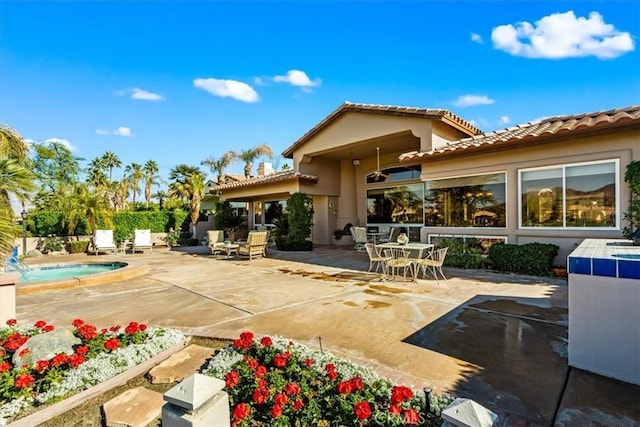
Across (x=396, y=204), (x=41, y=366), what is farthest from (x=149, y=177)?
(x=41, y=366)

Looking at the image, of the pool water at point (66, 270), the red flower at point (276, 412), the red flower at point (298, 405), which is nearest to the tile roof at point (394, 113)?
the pool water at point (66, 270)

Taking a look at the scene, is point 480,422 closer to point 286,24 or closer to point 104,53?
point 286,24

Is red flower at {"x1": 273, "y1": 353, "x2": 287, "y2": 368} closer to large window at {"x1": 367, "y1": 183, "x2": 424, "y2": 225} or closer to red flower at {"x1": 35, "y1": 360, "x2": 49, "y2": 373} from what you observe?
red flower at {"x1": 35, "y1": 360, "x2": 49, "y2": 373}

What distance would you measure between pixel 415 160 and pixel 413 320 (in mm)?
7682

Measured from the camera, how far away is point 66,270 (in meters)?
11.9

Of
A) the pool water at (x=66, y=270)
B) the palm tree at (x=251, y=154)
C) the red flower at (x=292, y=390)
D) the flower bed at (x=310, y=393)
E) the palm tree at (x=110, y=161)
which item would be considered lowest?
the pool water at (x=66, y=270)

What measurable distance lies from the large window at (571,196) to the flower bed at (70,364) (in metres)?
9.96

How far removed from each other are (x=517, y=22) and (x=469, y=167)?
503cm

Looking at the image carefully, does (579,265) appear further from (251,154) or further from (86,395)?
(251,154)

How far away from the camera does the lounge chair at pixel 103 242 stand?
16.4 metres

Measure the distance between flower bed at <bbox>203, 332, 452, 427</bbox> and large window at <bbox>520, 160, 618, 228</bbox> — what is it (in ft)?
28.1

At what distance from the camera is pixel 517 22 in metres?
10.5

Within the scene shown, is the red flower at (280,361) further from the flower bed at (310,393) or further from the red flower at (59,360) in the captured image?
the red flower at (59,360)

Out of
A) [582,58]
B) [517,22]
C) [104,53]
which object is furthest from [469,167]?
[104,53]
